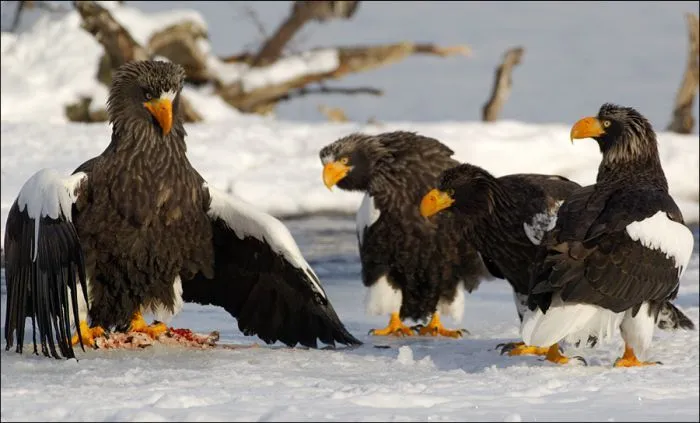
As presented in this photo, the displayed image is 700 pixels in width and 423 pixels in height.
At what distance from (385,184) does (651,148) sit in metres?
1.80

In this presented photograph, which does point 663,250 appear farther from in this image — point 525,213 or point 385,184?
point 385,184

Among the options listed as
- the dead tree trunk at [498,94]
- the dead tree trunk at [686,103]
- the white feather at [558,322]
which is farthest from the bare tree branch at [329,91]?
the white feather at [558,322]

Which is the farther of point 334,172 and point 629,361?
point 334,172

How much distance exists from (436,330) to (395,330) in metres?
0.25

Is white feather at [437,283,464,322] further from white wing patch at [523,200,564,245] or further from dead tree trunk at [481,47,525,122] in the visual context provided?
dead tree trunk at [481,47,525,122]

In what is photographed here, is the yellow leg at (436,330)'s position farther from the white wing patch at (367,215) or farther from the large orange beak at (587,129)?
the large orange beak at (587,129)

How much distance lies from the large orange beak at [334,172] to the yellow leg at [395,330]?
0.92 metres

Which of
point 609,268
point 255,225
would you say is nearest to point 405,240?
point 255,225

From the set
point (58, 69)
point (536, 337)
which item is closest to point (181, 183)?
point (536, 337)

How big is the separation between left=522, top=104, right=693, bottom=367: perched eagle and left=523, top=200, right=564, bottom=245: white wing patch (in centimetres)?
47

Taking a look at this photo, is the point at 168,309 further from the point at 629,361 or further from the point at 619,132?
the point at 619,132

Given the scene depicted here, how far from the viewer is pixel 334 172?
25.4 feet

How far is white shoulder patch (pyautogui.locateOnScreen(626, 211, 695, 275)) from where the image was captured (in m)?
5.51

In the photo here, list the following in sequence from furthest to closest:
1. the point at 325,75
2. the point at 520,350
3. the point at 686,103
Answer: the point at 325,75 → the point at 686,103 → the point at 520,350
